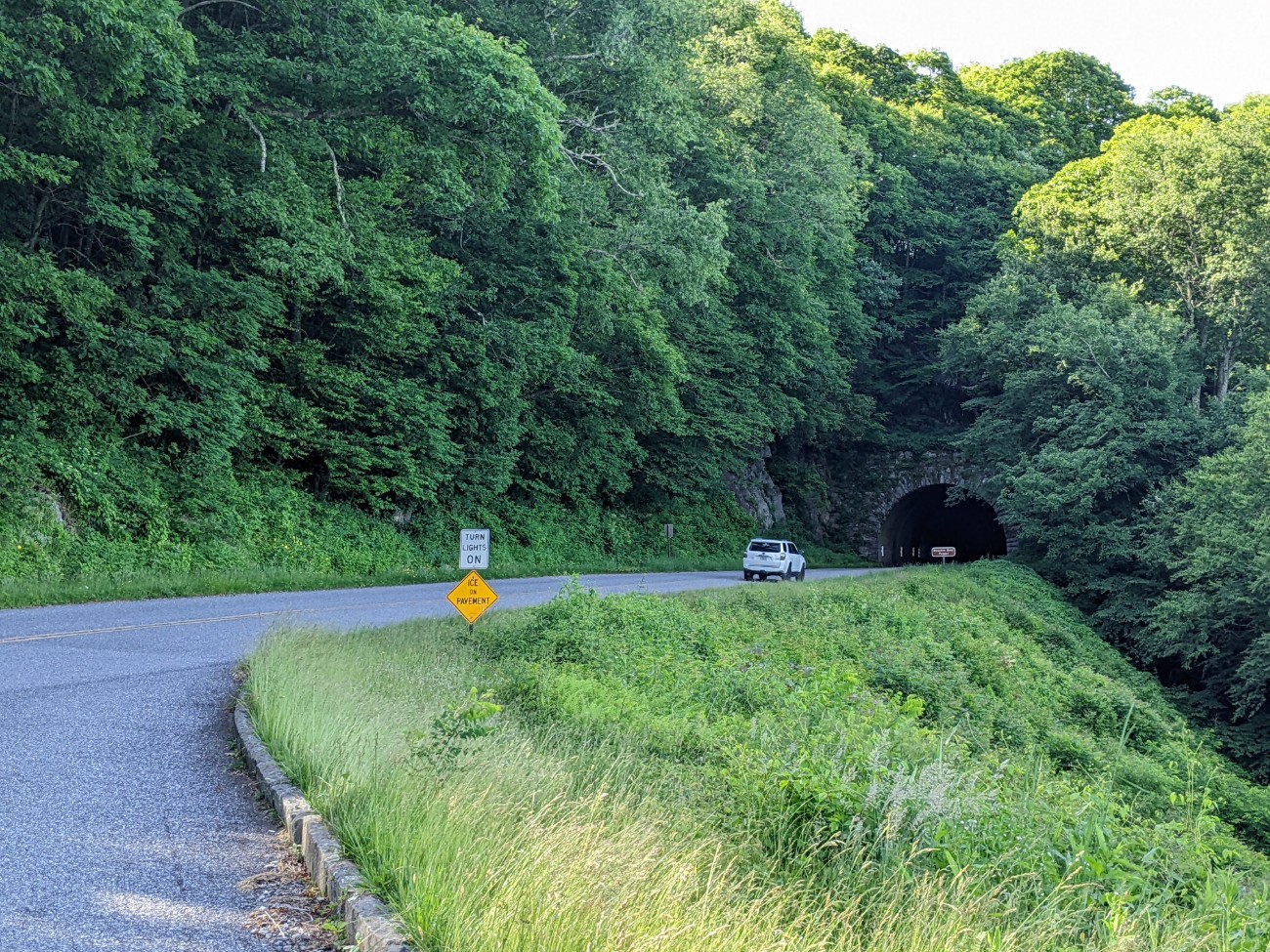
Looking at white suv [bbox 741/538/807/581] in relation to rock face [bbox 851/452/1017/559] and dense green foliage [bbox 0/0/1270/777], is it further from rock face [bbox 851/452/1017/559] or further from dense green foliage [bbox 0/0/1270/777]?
rock face [bbox 851/452/1017/559]

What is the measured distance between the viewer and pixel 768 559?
101 feet

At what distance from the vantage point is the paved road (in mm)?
4609

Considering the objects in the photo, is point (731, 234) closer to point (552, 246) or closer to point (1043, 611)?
point (552, 246)

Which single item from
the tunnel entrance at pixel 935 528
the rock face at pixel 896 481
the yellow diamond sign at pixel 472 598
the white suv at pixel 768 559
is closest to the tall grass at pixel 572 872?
the yellow diamond sign at pixel 472 598

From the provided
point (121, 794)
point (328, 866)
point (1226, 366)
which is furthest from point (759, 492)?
point (328, 866)

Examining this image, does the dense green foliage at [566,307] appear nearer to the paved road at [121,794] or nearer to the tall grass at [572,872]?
the paved road at [121,794]

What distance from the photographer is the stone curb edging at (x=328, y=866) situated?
4230 millimetres

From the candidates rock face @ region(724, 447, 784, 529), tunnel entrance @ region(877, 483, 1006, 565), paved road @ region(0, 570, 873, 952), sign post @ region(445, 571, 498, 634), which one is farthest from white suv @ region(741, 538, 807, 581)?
paved road @ region(0, 570, 873, 952)

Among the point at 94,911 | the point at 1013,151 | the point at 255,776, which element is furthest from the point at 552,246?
the point at 1013,151

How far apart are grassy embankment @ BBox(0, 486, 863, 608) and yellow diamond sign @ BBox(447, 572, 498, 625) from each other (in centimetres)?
677

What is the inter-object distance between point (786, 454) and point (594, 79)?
23.8 metres

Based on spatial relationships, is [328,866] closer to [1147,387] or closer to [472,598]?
[472,598]

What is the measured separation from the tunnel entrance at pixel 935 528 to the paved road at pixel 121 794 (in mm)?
38897

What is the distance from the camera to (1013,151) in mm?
53688
